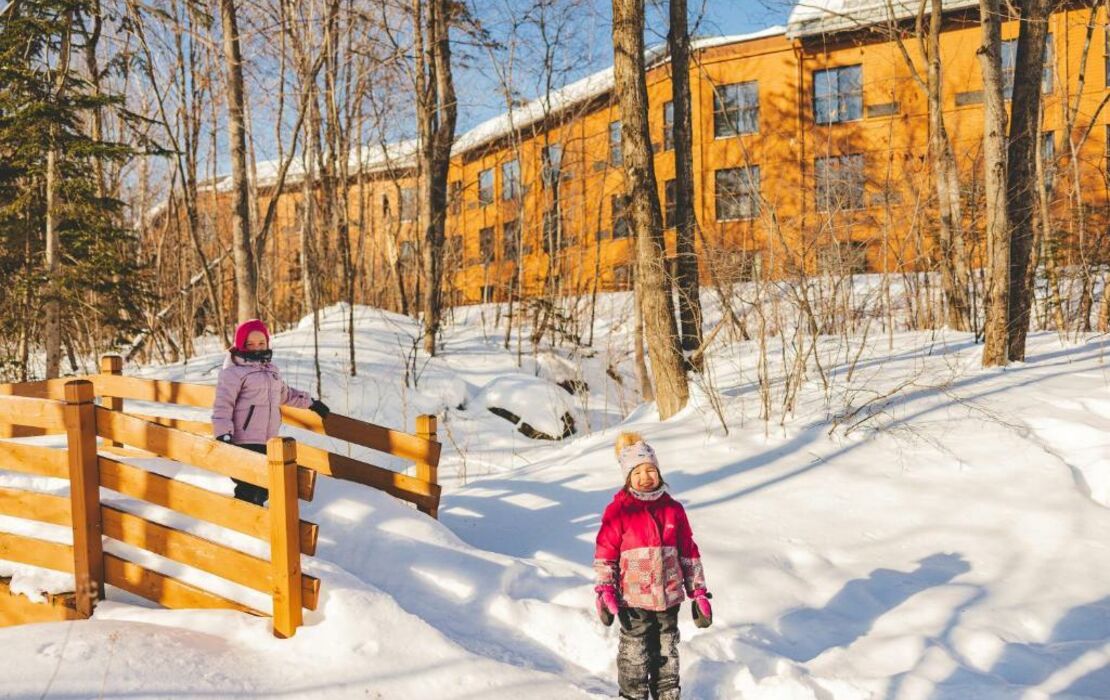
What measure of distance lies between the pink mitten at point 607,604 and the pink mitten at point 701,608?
0.37m

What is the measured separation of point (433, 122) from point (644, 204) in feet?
26.1

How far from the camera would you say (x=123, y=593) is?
423 cm

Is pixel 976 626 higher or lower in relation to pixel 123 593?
lower

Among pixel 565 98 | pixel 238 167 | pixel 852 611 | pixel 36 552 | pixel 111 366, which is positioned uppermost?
pixel 565 98

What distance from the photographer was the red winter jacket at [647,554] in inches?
135

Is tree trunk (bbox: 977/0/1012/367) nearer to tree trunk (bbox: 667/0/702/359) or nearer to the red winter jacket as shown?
tree trunk (bbox: 667/0/702/359)

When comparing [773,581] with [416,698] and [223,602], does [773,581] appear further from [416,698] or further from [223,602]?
[223,602]

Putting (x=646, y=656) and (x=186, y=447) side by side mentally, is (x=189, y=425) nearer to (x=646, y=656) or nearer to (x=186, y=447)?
(x=186, y=447)

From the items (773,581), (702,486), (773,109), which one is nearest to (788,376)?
(702,486)

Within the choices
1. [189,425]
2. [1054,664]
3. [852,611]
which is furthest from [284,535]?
[1054,664]

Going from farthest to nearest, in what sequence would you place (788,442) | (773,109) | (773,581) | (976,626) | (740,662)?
(773,109)
(788,442)
(773,581)
(976,626)
(740,662)

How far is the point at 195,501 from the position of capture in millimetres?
3854

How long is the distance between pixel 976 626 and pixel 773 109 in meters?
23.9

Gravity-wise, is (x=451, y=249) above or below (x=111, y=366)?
above
